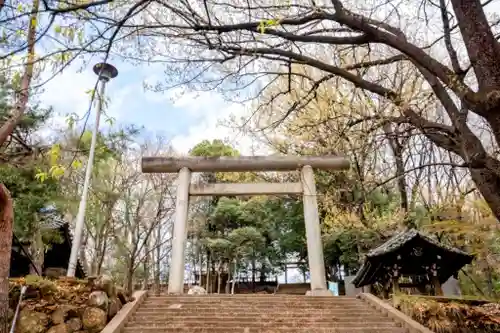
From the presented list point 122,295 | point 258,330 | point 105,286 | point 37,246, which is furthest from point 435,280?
point 37,246

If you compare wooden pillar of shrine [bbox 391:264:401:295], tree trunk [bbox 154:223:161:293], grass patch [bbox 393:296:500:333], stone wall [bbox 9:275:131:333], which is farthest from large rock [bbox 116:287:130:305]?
tree trunk [bbox 154:223:161:293]

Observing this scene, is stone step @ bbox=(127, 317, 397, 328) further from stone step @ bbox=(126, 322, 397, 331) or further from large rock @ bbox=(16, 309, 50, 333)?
large rock @ bbox=(16, 309, 50, 333)

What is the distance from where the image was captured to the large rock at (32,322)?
19.0 feet

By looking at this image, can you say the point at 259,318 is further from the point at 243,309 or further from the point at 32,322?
the point at 32,322

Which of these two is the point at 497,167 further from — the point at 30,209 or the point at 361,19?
the point at 30,209

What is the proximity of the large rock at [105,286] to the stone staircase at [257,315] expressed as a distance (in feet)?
1.88

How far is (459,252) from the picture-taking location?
8.70 meters

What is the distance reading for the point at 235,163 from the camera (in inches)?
424

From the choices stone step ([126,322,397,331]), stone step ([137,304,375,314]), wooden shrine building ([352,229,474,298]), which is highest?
wooden shrine building ([352,229,474,298])

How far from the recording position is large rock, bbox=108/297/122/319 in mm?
6325

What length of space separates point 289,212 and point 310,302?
13.8 meters

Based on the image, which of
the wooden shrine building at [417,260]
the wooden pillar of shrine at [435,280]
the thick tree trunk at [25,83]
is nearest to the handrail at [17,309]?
the thick tree trunk at [25,83]

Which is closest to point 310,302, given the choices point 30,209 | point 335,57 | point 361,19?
point 335,57

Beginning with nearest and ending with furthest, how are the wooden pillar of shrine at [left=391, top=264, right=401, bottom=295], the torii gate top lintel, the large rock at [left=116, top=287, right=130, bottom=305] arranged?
the large rock at [left=116, top=287, right=130, bottom=305] < the wooden pillar of shrine at [left=391, top=264, right=401, bottom=295] < the torii gate top lintel
